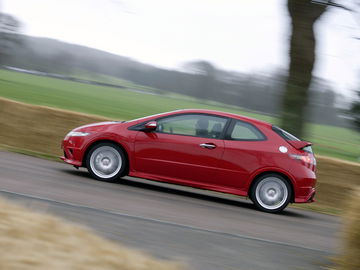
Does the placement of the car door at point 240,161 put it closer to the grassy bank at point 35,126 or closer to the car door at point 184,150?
Result: the car door at point 184,150

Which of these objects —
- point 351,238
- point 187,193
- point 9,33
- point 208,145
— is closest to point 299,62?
point 187,193

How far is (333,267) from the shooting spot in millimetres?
6832

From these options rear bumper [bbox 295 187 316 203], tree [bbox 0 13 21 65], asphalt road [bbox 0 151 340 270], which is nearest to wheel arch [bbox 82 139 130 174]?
asphalt road [bbox 0 151 340 270]

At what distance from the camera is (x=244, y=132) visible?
10859 millimetres

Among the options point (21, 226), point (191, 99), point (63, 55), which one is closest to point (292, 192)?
point (21, 226)

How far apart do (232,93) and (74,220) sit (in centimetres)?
5170

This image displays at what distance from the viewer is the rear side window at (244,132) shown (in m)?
10.8

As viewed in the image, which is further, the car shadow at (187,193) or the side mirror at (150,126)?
the car shadow at (187,193)

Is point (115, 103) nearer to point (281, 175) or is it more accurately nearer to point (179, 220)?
point (281, 175)

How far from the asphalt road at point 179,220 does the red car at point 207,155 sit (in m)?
0.30

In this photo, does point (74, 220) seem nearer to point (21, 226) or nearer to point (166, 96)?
point (21, 226)

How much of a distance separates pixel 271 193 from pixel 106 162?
110 inches

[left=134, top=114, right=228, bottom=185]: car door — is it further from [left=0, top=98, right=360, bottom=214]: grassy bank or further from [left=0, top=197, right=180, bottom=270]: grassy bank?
[left=0, top=197, right=180, bottom=270]: grassy bank

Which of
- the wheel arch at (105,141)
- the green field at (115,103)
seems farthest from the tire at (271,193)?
the green field at (115,103)
